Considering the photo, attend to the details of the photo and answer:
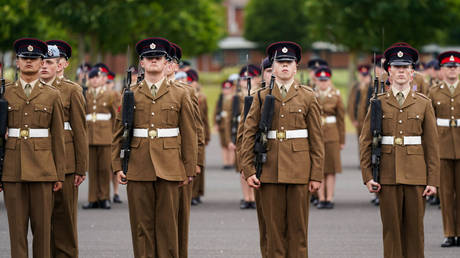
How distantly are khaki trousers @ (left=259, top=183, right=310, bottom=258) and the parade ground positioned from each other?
1623 mm

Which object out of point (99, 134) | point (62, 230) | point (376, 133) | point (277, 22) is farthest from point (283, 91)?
point (277, 22)

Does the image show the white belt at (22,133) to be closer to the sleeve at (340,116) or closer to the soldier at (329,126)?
the soldier at (329,126)

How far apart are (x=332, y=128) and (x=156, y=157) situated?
644cm

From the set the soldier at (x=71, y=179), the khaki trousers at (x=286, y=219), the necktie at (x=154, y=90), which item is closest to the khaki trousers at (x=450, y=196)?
the khaki trousers at (x=286, y=219)

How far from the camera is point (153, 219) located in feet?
28.6

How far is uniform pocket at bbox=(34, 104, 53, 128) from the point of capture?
8.38 m

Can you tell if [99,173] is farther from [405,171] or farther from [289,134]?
[405,171]

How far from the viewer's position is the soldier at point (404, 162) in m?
8.89

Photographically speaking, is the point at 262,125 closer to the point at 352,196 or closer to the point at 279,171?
the point at 279,171

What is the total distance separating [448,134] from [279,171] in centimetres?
354

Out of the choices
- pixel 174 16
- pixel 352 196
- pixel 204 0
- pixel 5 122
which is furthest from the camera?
pixel 204 0

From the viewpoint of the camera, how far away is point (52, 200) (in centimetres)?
869

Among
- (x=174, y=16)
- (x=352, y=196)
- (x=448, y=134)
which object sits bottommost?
(x=352, y=196)

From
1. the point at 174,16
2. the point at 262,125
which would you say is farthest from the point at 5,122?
the point at 174,16
